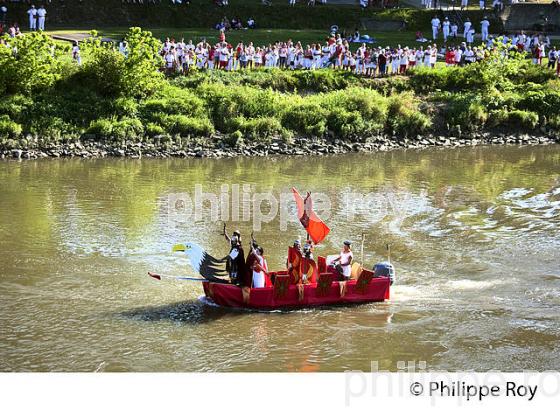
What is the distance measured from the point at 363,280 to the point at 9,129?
2218cm

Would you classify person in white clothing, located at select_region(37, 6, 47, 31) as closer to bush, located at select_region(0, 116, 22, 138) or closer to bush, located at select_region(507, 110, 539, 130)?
bush, located at select_region(0, 116, 22, 138)

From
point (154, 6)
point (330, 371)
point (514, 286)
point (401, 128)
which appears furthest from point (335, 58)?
point (330, 371)

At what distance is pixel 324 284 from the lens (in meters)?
21.5

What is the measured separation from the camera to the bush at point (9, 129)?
38.4 m

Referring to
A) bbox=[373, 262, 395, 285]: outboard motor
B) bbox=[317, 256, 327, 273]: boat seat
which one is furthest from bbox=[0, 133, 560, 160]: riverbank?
bbox=[373, 262, 395, 285]: outboard motor

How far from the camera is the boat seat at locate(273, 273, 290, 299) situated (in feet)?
69.1

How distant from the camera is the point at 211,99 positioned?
4250 cm

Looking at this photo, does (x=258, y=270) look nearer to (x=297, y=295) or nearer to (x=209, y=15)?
(x=297, y=295)

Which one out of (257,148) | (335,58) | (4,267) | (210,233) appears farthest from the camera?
(335,58)

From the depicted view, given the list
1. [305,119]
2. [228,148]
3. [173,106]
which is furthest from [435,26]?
[173,106]

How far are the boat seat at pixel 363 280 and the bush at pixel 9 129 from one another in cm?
2181

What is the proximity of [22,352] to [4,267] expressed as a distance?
5.95 meters

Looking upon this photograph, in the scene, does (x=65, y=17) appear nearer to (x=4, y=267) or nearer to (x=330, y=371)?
(x=4, y=267)

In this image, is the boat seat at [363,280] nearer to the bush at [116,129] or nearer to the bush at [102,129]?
the bush at [116,129]
